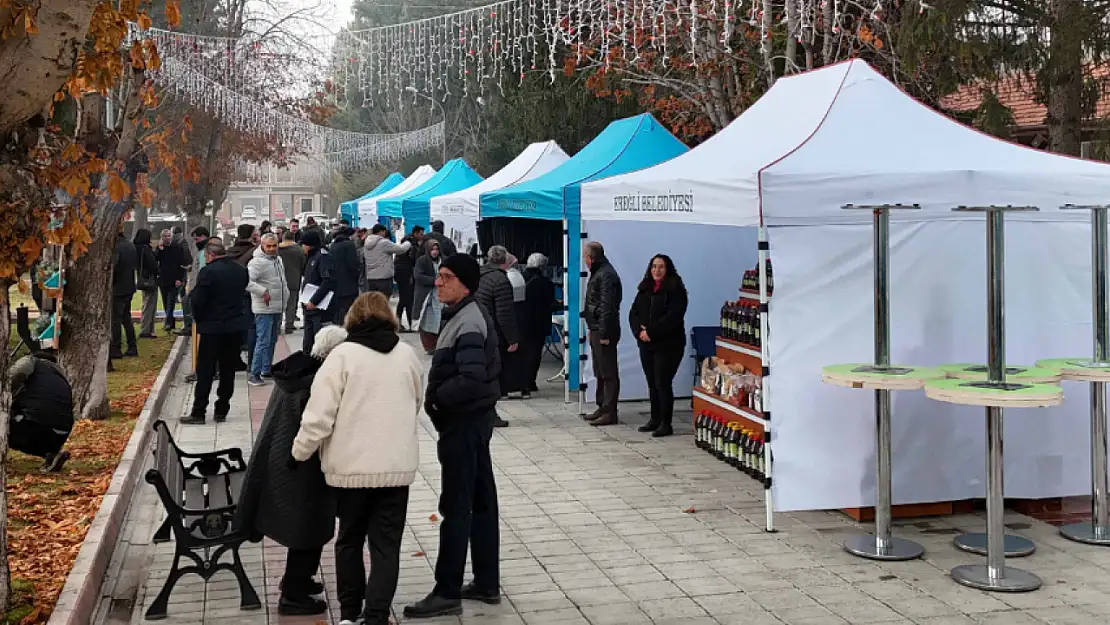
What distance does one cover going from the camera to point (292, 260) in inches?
746

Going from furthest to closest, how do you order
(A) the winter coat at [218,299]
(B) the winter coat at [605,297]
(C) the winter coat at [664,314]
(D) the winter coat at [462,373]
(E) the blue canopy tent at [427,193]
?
(E) the blue canopy tent at [427,193], (A) the winter coat at [218,299], (B) the winter coat at [605,297], (C) the winter coat at [664,314], (D) the winter coat at [462,373]

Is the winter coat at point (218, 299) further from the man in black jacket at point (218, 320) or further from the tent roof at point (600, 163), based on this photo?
the tent roof at point (600, 163)

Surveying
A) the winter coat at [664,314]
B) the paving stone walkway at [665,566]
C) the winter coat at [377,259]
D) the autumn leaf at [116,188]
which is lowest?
the paving stone walkway at [665,566]

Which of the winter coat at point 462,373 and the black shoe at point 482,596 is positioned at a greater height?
the winter coat at point 462,373

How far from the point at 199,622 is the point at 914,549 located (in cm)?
424

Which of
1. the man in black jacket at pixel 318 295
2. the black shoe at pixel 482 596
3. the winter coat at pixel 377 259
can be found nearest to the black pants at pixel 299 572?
the black shoe at pixel 482 596

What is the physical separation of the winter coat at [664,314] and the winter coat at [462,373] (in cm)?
484

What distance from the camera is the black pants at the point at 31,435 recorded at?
8.54 m

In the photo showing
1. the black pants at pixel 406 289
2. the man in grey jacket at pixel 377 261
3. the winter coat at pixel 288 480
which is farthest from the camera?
the black pants at pixel 406 289

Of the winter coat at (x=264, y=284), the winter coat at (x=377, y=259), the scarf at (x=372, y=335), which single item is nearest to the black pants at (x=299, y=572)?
the scarf at (x=372, y=335)

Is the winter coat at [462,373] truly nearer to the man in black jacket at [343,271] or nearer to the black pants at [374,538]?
the black pants at [374,538]

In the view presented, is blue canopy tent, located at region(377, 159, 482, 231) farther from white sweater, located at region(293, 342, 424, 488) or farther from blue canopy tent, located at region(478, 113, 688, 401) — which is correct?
white sweater, located at region(293, 342, 424, 488)

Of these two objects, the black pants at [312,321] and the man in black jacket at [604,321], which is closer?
the man in black jacket at [604,321]

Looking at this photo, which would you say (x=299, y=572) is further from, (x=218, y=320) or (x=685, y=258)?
(x=685, y=258)
